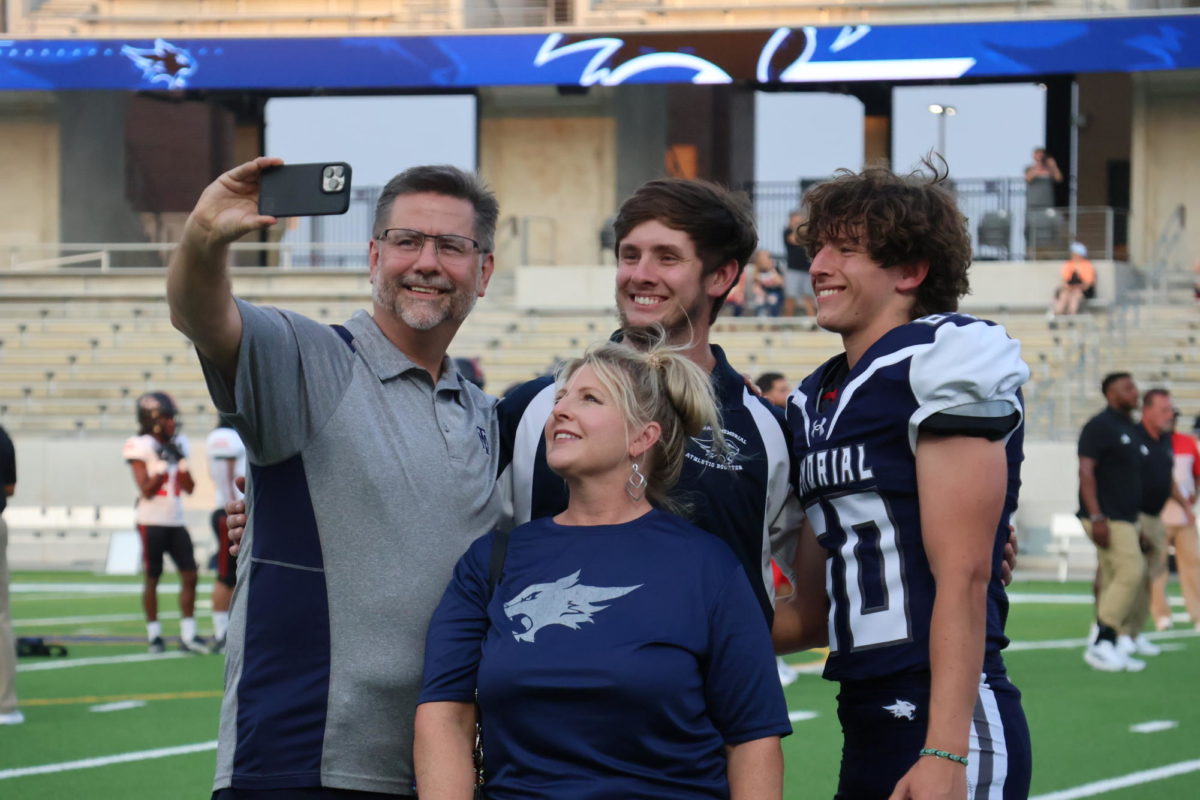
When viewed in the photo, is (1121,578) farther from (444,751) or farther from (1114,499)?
(444,751)

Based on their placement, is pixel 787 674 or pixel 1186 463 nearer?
pixel 787 674

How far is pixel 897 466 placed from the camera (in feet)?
11.3

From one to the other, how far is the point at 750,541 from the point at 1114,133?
32472mm

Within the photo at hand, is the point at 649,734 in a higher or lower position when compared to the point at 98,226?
lower

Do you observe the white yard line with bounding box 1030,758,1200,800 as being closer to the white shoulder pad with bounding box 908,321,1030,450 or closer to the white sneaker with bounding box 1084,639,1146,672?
the white sneaker with bounding box 1084,639,1146,672

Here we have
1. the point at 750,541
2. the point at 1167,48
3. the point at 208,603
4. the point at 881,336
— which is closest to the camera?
the point at 881,336

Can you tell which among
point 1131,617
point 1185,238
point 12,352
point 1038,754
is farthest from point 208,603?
point 1185,238

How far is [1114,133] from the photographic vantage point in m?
34.2

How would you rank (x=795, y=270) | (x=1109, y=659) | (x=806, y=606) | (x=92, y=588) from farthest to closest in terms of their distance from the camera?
(x=795, y=270) → (x=92, y=588) → (x=1109, y=659) → (x=806, y=606)

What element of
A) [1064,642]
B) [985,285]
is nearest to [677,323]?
[1064,642]

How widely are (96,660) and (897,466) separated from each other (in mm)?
9876

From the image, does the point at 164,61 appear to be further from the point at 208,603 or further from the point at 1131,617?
the point at 1131,617

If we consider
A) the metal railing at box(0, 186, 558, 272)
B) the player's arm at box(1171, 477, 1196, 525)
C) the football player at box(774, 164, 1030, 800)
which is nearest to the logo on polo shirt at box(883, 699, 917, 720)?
the football player at box(774, 164, 1030, 800)

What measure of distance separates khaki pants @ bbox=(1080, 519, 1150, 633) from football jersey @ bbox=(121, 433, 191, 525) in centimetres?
684
